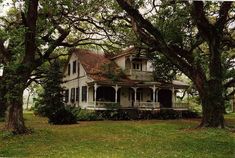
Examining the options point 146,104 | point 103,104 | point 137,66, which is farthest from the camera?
point 137,66

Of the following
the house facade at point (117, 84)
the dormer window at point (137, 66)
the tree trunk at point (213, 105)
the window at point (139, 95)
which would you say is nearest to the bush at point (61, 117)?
the house facade at point (117, 84)

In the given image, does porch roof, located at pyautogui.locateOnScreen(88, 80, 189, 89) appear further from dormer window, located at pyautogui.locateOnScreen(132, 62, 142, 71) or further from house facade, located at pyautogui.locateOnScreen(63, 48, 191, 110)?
dormer window, located at pyautogui.locateOnScreen(132, 62, 142, 71)

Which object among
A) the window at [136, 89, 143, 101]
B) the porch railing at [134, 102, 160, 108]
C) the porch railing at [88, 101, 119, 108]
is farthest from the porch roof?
the window at [136, 89, 143, 101]

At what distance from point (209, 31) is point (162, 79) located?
19.8 m

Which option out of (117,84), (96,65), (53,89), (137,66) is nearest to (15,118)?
(53,89)

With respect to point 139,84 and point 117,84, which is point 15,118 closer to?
point 117,84

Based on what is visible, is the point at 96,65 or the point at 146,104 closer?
the point at 146,104

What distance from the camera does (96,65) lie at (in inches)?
1635

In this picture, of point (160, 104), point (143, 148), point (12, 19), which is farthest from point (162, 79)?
point (143, 148)

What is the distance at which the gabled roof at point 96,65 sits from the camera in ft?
128

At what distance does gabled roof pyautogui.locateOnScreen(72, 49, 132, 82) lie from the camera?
39.1 meters

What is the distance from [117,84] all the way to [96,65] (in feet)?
14.3

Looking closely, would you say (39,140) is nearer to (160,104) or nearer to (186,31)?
(186,31)

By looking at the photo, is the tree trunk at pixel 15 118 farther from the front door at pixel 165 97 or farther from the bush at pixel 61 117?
the front door at pixel 165 97
